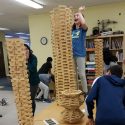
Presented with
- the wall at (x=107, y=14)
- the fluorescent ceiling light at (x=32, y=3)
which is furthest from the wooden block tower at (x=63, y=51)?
the wall at (x=107, y=14)

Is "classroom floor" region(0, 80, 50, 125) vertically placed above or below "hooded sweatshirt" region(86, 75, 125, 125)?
below

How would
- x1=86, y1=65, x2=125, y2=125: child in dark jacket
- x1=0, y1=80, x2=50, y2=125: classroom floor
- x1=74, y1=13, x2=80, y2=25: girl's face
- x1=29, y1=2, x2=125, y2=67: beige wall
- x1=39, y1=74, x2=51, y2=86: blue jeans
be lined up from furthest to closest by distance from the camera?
x1=29, y1=2, x2=125, y2=67: beige wall
x1=39, y1=74, x2=51, y2=86: blue jeans
x1=0, y1=80, x2=50, y2=125: classroom floor
x1=74, y1=13, x2=80, y2=25: girl's face
x1=86, y1=65, x2=125, y2=125: child in dark jacket

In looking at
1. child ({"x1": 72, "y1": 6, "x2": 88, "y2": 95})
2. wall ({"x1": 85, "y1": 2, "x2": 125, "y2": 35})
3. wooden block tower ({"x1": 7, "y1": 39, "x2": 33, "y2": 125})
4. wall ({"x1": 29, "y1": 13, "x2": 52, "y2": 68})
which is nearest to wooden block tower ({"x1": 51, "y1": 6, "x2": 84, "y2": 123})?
child ({"x1": 72, "y1": 6, "x2": 88, "y2": 95})

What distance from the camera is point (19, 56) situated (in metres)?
2.94

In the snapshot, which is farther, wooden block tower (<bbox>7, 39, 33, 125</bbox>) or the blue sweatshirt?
the blue sweatshirt

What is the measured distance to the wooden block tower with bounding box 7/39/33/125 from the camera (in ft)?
9.60

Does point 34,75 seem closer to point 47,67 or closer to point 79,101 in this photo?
point 79,101

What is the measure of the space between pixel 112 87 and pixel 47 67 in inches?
185

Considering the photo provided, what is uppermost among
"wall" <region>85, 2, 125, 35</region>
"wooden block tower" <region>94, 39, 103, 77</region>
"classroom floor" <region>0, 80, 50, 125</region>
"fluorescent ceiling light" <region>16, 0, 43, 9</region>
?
"fluorescent ceiling light" <region>16, 0, 43, 9</region>

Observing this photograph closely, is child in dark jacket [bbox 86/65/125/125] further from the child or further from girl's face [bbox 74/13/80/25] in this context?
girl's face [bbox 74/13/80/25]

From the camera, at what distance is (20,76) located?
2979mm

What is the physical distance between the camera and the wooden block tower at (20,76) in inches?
115

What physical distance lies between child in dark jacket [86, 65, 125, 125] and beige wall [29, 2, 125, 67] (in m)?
4.68

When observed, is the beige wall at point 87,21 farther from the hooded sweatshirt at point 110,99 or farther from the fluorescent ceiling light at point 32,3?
the hooded sweatshirt at point 110,99
